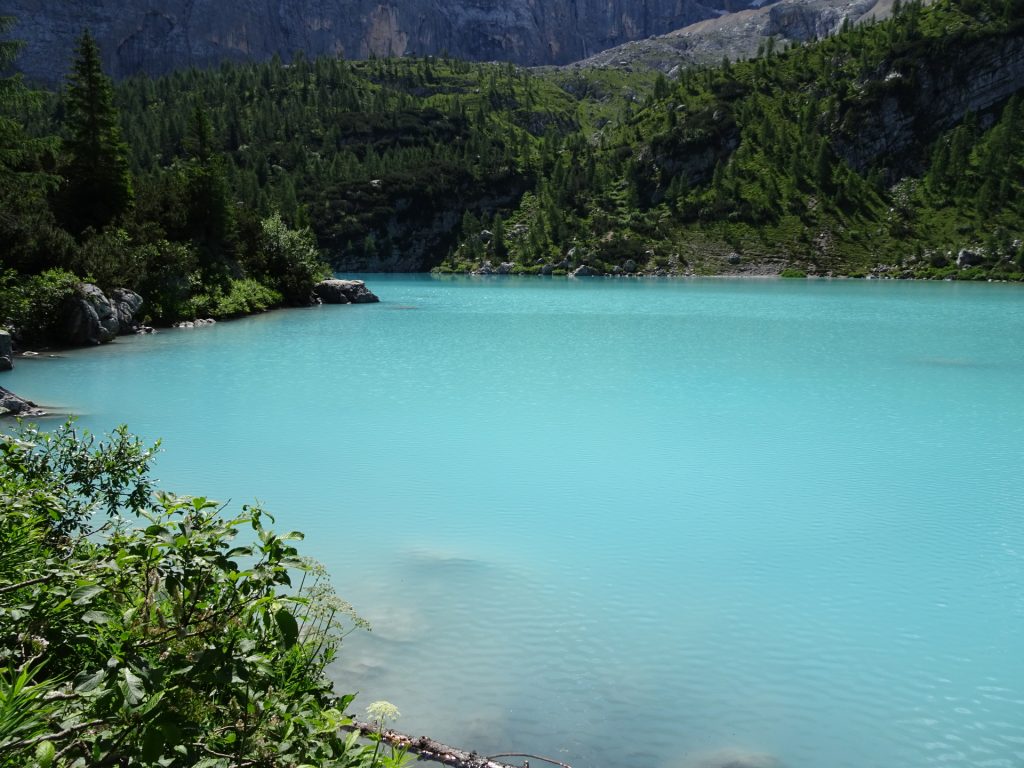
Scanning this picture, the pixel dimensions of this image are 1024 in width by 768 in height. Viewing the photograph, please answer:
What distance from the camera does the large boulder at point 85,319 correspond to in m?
30.8

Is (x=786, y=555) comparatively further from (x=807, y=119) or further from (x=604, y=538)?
(x=807, y=119)

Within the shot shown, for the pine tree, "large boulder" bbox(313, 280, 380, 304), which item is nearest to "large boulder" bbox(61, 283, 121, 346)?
the pine tree

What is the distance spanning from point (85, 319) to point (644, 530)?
27.9 meters

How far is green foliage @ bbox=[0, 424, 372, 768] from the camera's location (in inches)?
112

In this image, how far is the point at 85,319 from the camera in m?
31.0

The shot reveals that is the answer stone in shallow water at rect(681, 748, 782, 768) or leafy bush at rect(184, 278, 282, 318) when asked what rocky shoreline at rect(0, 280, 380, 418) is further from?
stone in shallow water at rect(681, 748, 782, 768)

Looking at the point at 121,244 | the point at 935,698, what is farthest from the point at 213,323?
the point at 935,698

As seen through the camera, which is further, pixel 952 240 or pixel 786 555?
pixel 952 240

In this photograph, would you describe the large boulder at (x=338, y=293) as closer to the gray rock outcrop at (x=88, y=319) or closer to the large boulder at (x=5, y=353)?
the gray rock outcrop at (x=88, y=319)

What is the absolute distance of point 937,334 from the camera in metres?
38.4

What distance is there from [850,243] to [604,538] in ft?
411

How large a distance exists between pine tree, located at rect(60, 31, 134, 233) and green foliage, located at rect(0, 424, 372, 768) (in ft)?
142

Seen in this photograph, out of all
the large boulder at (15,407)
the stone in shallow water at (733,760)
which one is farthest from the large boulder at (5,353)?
the stone in shallow water at (733,760)

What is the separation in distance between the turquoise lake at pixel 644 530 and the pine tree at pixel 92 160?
18679 millimetres
